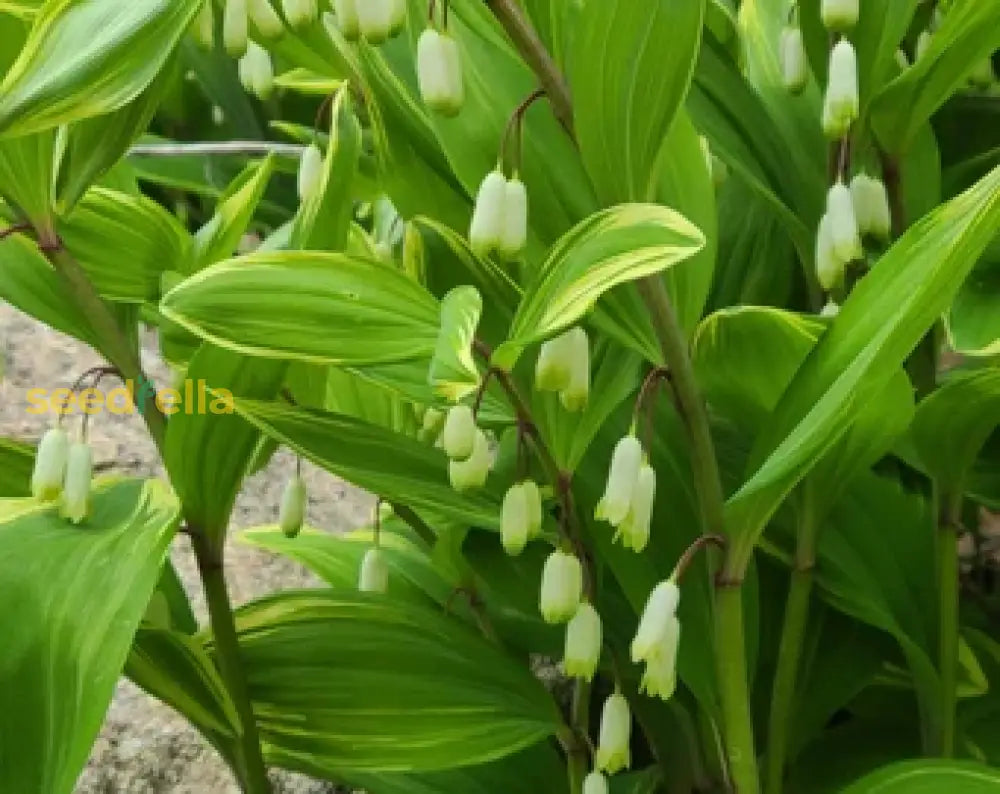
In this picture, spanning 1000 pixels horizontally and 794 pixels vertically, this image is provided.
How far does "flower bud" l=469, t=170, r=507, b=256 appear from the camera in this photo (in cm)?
84

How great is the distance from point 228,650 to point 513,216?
478 mm

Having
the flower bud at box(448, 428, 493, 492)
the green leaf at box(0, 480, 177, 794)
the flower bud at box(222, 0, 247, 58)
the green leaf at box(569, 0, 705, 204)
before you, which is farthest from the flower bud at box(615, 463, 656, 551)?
the flower bud at box(222, 0, 247, 58)

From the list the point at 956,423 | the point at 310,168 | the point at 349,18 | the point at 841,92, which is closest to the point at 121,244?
the point at 310,168

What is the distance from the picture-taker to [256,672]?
1.13 metres

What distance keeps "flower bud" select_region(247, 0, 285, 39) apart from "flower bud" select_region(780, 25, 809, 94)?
0.44 metres

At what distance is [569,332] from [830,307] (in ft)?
1.03

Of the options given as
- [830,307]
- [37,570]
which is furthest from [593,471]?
[37,570]

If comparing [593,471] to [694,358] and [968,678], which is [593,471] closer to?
[694,358]

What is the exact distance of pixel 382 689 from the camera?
1.11 metres

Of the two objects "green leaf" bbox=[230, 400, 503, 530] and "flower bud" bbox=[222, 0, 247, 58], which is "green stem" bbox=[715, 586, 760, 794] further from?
"flower bud" bbox=[222, 0, 247, 58]

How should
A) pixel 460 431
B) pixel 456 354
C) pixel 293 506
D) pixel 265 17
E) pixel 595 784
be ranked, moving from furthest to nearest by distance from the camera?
1. pixel 293 506
2. pixel 595 784
3. pixel 265 17
4. pixel 460 431
5. pixel 456 354

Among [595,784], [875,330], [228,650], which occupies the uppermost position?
[875,330]

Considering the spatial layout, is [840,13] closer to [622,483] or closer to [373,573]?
[622,483]

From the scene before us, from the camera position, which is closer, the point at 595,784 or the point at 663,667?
the point at 663,667
